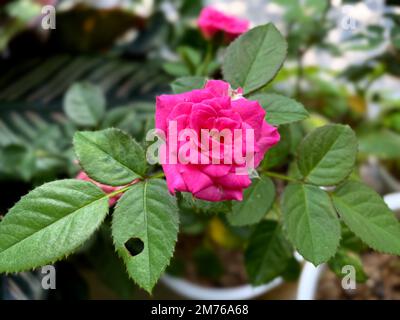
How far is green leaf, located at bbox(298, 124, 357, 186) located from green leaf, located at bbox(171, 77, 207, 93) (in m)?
0.11

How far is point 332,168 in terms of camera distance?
1.38ft

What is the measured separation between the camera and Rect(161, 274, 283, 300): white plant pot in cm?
78

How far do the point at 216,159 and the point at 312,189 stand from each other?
0.13 metres

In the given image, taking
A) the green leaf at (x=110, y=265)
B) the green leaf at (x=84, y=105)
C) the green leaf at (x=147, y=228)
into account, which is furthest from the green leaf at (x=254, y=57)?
the green leaf at (x=110, y=265)

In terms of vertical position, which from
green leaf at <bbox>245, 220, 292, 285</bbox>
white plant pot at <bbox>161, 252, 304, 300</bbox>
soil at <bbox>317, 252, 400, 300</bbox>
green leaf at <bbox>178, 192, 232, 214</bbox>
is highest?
green leaf at <bbox>178, 192, 232, 214</bbox>

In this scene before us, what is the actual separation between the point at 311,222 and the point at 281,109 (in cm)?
10

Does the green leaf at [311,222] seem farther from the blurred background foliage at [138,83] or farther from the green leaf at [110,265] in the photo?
the green leaf at [110,265]

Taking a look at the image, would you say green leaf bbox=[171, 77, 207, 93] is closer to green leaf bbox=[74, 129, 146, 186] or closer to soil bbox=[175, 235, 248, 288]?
green leaf bbox=[74, 129, 146, 186]

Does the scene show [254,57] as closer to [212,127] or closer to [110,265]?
[212,127]

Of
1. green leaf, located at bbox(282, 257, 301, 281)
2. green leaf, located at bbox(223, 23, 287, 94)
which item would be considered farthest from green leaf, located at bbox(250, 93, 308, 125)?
green leaf, located at bbox(282, 257, 301, 281)

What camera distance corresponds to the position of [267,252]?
52 cm

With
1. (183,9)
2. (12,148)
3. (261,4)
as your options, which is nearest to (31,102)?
(12,148)

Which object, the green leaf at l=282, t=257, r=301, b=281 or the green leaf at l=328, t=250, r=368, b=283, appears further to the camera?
the green leaf at l=282, t=257, r=301, b=281
